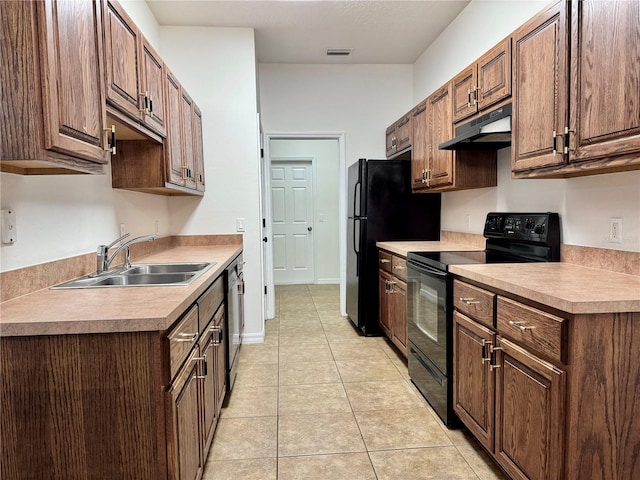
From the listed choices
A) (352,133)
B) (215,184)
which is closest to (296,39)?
(352,133)

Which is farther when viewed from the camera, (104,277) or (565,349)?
(104,277)

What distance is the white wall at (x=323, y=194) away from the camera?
20.8ft

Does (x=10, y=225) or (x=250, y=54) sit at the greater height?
(x=250, y=54)

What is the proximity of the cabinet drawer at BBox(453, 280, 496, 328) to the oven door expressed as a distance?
85mm

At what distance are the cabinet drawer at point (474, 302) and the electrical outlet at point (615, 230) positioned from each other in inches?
25.2

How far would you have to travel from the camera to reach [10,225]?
4.71ft

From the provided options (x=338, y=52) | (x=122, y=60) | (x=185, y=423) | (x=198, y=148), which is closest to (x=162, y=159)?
(x=122, y=60)

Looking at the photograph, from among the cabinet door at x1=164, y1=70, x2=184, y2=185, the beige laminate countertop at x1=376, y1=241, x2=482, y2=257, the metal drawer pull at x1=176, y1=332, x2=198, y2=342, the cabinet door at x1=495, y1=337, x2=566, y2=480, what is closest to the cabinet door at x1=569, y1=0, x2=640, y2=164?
the cabinet door at x1=495, y1=337, x2=566, y2=480

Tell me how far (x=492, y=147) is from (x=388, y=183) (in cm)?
106

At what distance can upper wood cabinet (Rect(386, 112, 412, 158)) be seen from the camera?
3658mm

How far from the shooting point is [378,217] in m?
3.66

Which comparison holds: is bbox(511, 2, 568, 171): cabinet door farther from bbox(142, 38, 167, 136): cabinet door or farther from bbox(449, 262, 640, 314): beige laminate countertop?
bbox(142, 38, 167, 136): cabinet door

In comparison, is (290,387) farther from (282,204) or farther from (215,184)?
(282,204)

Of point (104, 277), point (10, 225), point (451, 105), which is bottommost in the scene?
point (104, 277)
